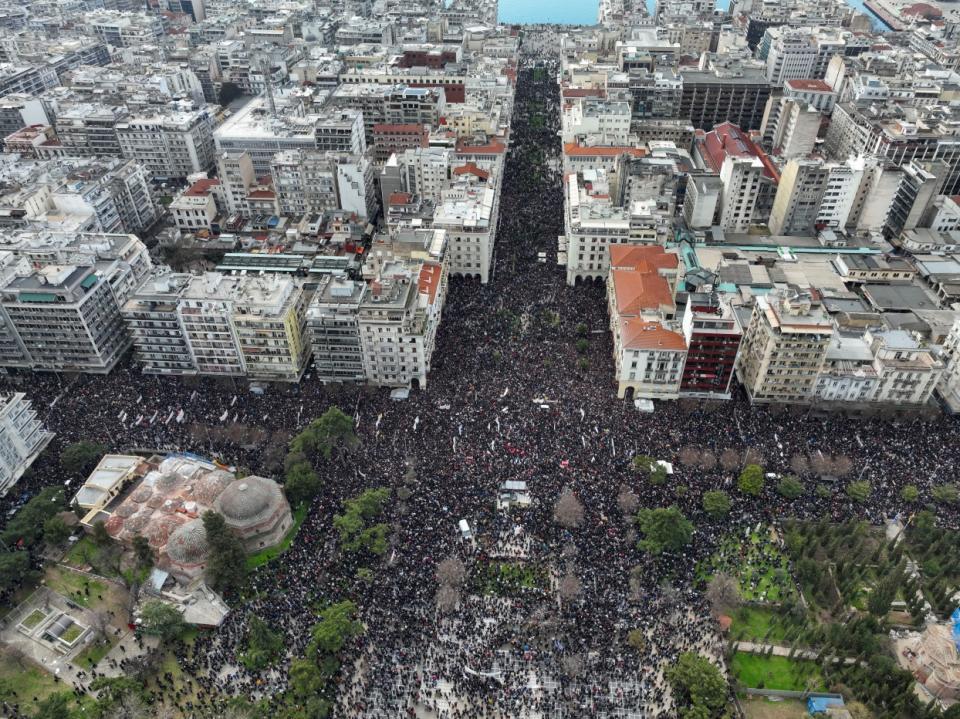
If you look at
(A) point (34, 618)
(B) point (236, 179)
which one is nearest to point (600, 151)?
(B) point (236, 179)

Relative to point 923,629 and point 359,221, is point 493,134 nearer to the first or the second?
point 359,221

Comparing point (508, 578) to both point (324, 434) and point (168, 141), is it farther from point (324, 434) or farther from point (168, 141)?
point (168, 141)

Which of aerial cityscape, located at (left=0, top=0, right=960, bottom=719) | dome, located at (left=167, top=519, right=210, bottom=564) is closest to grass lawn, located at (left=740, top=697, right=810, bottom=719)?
aerial cityscape, located at (left=0, top=0, right=960, bottom=719)

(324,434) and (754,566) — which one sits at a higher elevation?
(324,434)

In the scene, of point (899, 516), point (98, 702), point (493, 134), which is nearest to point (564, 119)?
point (493, 134)

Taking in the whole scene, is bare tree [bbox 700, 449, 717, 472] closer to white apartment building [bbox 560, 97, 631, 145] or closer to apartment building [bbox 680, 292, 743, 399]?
apartment building [bbox 680, 292, 743, 399]

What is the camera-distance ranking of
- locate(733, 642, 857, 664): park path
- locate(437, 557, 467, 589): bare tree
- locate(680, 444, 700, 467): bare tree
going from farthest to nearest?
locate(680, 444, 700, 467): bare tree → locate(437, 557, 467, 589): bare tree → locate(733, 642, 857, 664): park path
